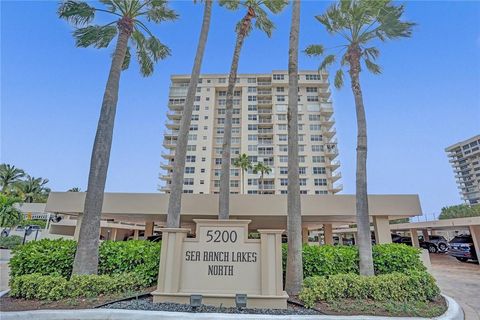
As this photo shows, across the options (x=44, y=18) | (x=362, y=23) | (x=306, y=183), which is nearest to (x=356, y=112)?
(x=362, y=23)

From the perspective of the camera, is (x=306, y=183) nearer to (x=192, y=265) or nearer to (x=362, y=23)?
(x=362, y=23)

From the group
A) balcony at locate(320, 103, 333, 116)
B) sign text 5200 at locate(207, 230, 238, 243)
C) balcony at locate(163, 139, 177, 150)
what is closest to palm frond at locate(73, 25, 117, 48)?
sign text 5200 at locate(207, 230, 238, 243)

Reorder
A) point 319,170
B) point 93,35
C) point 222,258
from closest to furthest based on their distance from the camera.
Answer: point 222,258, point 93,35, point 319,170

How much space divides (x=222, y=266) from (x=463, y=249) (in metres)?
23.6

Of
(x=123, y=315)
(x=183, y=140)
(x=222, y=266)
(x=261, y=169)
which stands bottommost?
(x=123, y=315)

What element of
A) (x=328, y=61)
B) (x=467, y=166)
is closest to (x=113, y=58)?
(x=328, y=61)

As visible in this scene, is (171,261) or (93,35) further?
(93,35)

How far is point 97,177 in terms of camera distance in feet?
26.6

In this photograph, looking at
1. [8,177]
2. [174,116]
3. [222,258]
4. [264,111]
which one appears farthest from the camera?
[264,111]

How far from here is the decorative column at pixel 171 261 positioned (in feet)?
20.7

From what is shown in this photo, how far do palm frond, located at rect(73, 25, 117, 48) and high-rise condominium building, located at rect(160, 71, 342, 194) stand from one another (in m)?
38.6

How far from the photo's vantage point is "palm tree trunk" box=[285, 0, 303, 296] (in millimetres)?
7175

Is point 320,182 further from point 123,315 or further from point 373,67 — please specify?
point 123,315

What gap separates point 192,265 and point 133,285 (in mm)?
2046
